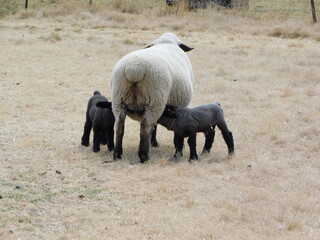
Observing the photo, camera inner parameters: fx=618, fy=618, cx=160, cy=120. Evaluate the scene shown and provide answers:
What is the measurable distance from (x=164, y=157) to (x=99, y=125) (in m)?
0.98

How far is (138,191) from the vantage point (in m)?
6.68

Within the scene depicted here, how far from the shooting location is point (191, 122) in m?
7.70

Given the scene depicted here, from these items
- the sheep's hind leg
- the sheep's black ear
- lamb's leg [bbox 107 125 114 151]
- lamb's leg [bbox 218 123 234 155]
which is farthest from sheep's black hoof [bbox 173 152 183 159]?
the sheep's hind leg

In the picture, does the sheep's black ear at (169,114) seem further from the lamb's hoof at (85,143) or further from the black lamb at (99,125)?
the lamb's hoof at (85,143)

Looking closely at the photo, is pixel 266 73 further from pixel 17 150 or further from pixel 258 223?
pixel 258 223

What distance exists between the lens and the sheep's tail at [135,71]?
7.50 m

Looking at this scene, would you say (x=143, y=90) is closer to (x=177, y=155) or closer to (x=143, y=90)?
(x=143, y=90)

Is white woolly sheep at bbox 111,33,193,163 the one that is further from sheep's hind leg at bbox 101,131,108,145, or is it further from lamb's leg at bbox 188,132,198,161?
sheep's hind leg at bbox 101,131,108,145

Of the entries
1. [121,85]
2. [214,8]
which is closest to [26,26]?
[214,8]

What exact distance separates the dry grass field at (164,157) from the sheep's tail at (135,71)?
1.09m

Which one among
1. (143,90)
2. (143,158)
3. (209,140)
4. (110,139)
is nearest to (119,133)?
(143,158)

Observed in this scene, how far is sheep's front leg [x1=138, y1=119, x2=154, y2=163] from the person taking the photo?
25.3 ft

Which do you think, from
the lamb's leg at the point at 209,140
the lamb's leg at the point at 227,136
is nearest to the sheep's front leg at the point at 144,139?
the lamb's leg at the point at 209,140

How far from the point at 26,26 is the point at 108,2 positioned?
15.9 feet
